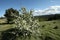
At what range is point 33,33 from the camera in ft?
73.3

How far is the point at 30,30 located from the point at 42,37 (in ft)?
7.82

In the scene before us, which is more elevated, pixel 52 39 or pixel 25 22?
pixel 25 22

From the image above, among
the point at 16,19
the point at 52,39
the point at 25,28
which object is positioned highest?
the point at 16,19

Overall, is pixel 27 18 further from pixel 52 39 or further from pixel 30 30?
pixel 52 39

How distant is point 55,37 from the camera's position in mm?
21797

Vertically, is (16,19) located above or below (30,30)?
above

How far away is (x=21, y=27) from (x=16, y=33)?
4.36ft

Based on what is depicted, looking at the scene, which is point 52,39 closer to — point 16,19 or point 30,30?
point 30,30

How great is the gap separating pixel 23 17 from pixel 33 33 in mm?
3386

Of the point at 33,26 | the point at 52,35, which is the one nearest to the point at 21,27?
the point at 33,26

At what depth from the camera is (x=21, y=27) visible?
73.0 feet

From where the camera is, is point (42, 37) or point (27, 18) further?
point (27, 18)

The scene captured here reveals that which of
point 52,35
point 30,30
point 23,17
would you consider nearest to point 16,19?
point 23,17

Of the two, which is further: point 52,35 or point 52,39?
point 52,35
